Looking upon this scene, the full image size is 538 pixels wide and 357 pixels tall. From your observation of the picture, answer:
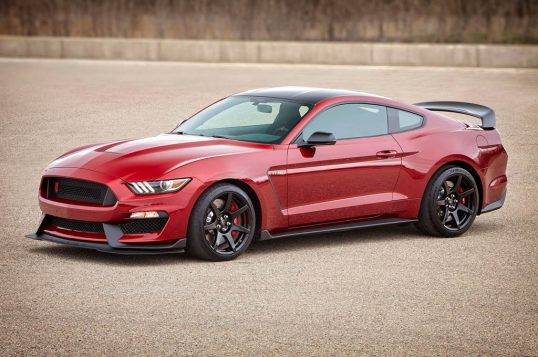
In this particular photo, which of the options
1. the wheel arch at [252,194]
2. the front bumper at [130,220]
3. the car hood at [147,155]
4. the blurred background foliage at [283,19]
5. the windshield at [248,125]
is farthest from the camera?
the blurred background foliage at [283,19]

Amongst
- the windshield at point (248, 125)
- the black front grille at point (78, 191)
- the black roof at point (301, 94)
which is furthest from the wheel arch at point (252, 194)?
the black roof at point (301, 94)

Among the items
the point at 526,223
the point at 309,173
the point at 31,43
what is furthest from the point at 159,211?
the point at 31,43

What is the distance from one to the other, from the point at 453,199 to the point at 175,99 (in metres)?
12.9

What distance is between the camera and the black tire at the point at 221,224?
30.1 feet

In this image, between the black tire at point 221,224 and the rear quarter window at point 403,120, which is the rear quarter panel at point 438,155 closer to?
the rear quarter window at point 403,120

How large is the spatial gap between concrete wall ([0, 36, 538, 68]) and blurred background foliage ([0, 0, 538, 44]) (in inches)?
123

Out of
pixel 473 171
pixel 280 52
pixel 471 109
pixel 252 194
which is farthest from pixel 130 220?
pixel 280 52

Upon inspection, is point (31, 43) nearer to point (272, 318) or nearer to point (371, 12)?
point (371, 12)

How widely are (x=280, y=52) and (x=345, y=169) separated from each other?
21.1 meters

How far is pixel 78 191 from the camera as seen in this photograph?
935cm

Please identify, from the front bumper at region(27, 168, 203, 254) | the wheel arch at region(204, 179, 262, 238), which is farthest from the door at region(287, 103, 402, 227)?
the front bumper at region(27, 168, 203, 254)

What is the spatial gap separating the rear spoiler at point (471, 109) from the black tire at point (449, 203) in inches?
27.4

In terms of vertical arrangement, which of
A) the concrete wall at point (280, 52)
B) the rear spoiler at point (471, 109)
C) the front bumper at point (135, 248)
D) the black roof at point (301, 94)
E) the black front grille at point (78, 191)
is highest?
the black roof at point (301, 94)

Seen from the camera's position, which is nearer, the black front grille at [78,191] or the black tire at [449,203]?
the black front grille at [78,191]
